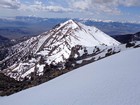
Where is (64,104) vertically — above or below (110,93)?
below

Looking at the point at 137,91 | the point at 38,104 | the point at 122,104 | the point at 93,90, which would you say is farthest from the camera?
the point at 38,104

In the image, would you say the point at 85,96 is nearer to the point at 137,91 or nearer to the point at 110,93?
the point at 110,93

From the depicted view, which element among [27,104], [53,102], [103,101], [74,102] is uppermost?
[103,101]

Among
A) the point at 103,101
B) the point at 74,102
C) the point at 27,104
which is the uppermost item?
the point at 103,101

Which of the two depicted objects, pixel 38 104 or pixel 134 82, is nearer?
pixel 134 82

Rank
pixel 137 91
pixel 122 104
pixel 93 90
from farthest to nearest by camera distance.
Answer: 1. pixel 93 90
2. pixel 137 91
3. pixel 122 104

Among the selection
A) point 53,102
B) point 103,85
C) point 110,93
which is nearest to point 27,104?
point 53,102

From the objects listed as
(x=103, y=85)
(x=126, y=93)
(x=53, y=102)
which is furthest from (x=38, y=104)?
(x=126, y=93)

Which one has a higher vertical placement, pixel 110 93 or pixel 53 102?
pixel 110 93

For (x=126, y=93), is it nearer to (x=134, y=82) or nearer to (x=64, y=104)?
(x=134, y=82)
